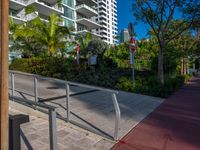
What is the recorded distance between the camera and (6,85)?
2.33 m

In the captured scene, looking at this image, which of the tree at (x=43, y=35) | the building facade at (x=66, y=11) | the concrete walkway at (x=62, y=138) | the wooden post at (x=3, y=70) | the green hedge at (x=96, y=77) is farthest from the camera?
the building facade at (x=66, y=11)

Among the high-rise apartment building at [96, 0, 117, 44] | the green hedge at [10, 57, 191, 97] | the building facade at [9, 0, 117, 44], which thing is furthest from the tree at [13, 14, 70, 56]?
the high-rise apartment building at [96, 0, 117, 44]

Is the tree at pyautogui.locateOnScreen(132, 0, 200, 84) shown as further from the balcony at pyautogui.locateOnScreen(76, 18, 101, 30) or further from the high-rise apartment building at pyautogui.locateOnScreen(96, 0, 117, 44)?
the high-rise apartment building at pyautogui.locateOnScreen(96, 0, 117, 44)

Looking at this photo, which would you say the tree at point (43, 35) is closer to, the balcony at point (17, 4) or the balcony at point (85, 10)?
the balcony at point (17, 4)

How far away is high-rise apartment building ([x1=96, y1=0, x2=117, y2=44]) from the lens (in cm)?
10951

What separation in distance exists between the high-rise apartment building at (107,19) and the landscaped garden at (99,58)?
75.8 metres

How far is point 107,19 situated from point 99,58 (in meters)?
96.4

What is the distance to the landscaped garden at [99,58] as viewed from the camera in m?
14.8

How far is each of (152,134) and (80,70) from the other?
44.8 ft

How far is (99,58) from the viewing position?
2417 centimetres

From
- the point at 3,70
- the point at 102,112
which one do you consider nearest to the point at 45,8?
the point at 102,112

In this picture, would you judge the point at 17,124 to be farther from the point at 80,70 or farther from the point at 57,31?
the point at 57,31

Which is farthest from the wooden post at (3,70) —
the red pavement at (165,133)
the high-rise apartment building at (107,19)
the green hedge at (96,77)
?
the high-rise apartment building at (107,19)

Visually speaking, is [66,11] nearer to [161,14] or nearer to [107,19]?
[161,14]
